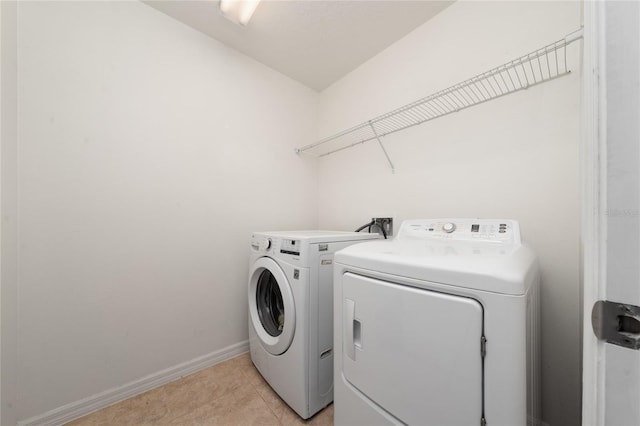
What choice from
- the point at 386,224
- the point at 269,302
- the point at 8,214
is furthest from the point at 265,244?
the point at 8,214

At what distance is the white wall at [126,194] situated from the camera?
1.17 metres

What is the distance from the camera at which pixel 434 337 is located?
697mm

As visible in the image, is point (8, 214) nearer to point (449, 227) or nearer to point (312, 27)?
point (312, 27)

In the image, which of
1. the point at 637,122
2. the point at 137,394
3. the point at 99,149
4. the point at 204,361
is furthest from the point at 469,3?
the point at 137,394

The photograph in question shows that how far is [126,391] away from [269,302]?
0.93 metres

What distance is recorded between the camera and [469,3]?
1.40 metres

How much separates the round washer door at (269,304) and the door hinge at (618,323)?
1.12 m

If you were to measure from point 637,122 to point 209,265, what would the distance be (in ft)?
6.41

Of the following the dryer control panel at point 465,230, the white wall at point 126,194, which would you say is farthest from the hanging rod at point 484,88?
the white wall at point 126,194

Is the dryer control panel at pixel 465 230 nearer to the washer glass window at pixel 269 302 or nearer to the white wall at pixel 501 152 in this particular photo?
the white wall at pixel 501 152

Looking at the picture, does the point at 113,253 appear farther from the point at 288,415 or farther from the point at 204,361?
the point at 288,415

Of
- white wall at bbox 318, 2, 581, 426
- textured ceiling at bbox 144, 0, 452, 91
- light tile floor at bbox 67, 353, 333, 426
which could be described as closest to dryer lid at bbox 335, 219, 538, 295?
white wall at bbox 318, 2, 581, 426

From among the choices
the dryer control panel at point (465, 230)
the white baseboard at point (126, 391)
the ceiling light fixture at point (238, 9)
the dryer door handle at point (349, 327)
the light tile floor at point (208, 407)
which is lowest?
the light tile floor at point (208, 407)

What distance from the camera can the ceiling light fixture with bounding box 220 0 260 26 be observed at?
143 cm
